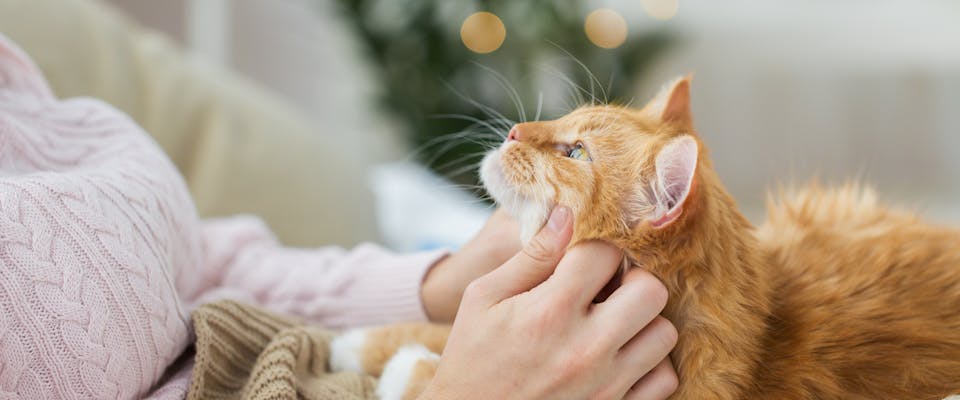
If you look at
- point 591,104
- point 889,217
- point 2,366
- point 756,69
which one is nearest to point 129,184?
point 2,366

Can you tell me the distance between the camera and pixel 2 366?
67 centimetres

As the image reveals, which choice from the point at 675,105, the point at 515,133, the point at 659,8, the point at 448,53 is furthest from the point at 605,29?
the point at 515,133

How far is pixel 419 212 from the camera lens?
2.23 metres

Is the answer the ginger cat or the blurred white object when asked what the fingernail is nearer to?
the ginger cat

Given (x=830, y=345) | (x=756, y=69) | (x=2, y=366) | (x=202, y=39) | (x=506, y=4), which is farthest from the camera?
(x=756, y=69)

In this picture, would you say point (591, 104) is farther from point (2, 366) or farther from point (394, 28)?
point (394, 28)

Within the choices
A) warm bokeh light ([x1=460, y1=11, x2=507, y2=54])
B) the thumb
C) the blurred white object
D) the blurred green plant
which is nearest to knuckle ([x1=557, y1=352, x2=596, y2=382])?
the thumb

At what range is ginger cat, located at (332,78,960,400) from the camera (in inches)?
30.4

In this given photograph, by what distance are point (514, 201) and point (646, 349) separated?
0.25 metres

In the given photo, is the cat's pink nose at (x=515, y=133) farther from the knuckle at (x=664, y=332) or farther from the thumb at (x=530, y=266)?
the knuckle at (x=664, y=332)

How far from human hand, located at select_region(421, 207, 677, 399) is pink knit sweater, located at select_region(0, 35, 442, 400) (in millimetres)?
311

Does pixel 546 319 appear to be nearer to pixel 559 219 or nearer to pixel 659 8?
pixel 559 219

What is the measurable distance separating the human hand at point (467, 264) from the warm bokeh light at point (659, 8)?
12.0ft

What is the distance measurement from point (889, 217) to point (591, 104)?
46cm
